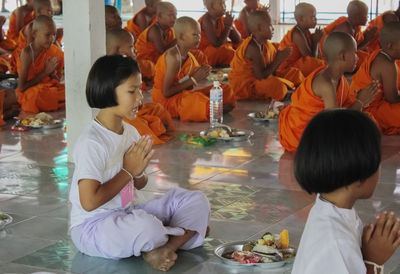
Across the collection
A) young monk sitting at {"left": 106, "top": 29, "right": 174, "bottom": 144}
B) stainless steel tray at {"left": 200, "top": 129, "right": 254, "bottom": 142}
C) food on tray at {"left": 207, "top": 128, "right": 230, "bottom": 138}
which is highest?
young monk sitting at {"left": 106, "top": 29, "right": 174, "bottom": 144}

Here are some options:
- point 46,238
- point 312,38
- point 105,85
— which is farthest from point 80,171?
point 312,38

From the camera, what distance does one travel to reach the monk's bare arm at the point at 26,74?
8.13m

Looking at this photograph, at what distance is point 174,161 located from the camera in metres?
5.93

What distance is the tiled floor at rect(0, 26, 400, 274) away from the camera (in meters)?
3.73

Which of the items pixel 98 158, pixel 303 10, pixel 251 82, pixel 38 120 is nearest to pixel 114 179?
pixel 98 158

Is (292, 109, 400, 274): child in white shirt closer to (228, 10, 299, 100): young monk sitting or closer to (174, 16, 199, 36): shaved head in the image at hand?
(174, 16, 199, 36): shaved head

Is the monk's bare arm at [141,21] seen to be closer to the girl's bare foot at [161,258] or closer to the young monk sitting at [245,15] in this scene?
the young monk sitting at [245,15]

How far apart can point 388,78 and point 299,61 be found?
11.5 ft

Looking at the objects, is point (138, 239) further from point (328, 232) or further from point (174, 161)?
point (174, 161)

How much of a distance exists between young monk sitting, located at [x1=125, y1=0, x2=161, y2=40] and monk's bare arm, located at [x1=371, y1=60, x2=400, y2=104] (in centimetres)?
613

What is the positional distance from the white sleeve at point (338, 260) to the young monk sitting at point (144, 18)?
415 inches

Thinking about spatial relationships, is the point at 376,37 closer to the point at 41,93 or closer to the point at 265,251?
the point at 41,93

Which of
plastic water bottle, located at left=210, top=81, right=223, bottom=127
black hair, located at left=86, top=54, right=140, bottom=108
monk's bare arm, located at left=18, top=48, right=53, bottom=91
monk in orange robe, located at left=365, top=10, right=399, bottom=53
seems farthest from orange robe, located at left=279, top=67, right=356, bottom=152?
monk in orange robe, located at left=365, top=10, right=399, bottom=53

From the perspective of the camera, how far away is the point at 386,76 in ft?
22.4
